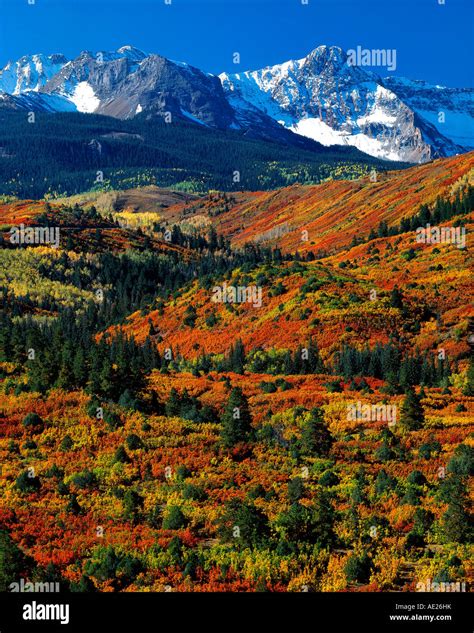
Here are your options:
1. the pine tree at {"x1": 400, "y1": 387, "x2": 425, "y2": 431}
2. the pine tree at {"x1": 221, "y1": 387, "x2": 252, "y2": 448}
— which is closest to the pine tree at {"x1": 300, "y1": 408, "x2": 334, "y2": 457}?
the pine tree at {"x1": 221, "y1": 387, "x2": 252, "y2": 448}

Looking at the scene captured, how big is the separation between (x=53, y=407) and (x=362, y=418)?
2210 cm

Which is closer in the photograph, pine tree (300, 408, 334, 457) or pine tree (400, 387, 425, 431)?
pine tree (300, 408, 334, 457)

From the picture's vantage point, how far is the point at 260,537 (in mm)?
30516

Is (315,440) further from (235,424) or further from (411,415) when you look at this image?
(411,415)

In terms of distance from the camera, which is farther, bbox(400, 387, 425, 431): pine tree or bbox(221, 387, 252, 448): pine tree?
bbox(400, 387, 425, 431): pine tree

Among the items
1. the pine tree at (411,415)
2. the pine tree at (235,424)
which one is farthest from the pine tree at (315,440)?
the pine tree at (411,415)

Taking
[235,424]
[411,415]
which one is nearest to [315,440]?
[235,424]

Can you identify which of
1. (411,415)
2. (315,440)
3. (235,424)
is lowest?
(315,440)

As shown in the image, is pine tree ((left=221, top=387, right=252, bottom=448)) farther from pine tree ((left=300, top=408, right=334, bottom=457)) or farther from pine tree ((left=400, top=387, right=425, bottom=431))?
pine tree ((left=400, top=387, right=425, bottom=431))

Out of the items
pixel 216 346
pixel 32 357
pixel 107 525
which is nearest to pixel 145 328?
pixel 216 346

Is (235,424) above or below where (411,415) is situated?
above

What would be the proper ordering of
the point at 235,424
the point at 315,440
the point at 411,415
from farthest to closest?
the point at 411,415 < the point at 235,424 < the point at 315,440
